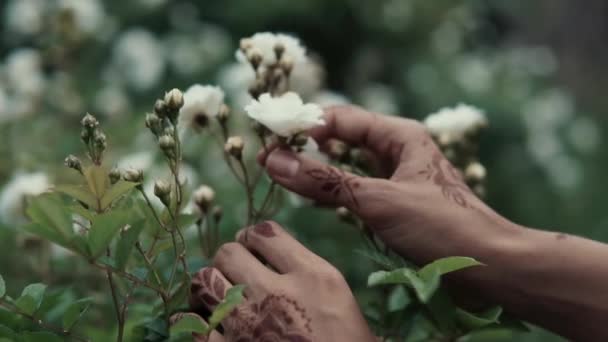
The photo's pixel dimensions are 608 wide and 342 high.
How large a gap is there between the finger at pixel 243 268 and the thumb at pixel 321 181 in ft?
0.38

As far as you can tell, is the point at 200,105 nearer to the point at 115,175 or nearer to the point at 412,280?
the point at 115,175

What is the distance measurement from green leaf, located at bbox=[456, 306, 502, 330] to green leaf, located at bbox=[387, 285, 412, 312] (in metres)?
0.11

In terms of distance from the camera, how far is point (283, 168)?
110 centimetres

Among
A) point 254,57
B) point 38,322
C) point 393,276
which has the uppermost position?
point 254,57

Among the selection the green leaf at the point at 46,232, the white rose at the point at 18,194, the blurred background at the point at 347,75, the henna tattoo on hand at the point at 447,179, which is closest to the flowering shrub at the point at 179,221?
the green leaf at the point at 46,232

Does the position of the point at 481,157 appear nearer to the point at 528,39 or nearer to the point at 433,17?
the point at 433,17

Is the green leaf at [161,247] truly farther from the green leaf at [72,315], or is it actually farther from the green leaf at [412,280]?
the green leaf at [412,280]

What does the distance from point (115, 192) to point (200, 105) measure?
286mm

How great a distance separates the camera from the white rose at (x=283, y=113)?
106 cm

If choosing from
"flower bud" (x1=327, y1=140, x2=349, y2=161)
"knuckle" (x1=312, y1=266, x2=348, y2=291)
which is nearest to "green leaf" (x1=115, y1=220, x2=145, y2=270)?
"knuckle" (x1=312, y1=266, x2=348, y2=291)

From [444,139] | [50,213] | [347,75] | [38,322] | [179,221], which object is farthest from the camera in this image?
[347,75]

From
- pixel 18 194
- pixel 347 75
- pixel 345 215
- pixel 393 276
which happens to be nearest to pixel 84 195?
pixel 393 276

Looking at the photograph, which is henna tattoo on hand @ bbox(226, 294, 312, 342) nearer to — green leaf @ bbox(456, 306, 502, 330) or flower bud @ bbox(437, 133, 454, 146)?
green leaf @ bbox(456, 306, 502, 330)

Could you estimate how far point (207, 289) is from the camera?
993mm
